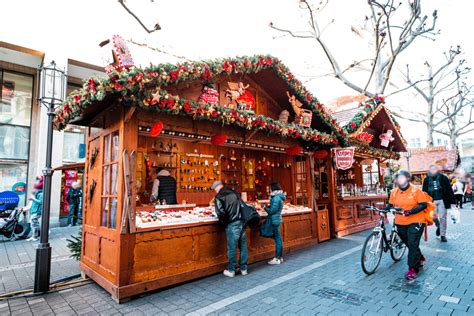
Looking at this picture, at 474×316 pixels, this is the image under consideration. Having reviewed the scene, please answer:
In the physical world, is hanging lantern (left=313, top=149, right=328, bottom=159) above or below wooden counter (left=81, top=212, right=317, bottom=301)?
above

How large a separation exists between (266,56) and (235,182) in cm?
480

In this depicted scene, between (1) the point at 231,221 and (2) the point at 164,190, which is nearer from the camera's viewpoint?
(1) the point at 231,221

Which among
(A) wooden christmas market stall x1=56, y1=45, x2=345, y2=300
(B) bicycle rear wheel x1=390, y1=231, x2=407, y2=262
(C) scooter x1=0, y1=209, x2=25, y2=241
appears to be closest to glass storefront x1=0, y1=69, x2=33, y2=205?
(C) scooter x1=0, y1=209, x2=25, y2=241

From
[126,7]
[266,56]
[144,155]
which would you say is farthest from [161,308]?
[126,7]

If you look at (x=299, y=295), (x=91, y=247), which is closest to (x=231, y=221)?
(x=299, y=295)

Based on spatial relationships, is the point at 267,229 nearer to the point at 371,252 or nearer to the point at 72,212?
the point at 371,252

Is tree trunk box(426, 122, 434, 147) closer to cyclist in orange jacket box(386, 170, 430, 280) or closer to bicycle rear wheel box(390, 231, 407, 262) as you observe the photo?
bicycle rear wheel box(390, 231, 407, 262)

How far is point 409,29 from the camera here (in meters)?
12.4

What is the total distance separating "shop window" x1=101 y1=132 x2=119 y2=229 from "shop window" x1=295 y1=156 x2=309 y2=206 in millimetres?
6005

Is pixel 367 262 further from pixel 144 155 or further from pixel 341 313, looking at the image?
pixel 144 155

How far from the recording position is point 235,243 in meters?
5.75

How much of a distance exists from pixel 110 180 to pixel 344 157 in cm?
726

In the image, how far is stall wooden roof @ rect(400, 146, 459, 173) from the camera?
72.5ft

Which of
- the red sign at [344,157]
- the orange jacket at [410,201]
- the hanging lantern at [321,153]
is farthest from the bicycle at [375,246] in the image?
the hanging lantern at [321,153]
